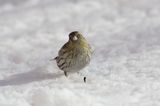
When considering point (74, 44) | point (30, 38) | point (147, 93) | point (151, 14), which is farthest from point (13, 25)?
point (147, 93)

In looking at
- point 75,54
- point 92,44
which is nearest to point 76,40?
point 75,54

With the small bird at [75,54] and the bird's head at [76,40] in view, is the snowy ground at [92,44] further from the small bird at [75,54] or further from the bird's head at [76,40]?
the bird's head at [76,40]

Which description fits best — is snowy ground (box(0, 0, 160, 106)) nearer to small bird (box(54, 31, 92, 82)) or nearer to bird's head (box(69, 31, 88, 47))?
small bird (box(54, 31, 92, 82))

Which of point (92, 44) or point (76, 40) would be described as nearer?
point (76, 40)

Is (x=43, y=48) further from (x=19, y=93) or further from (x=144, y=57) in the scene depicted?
(x=19, y=93)

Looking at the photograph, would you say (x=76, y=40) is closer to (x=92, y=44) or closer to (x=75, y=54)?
(x=75, y=54)

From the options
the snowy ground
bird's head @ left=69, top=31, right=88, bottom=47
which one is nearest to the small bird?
bird's head @ left=69, top=31, right=88, bottom=47
